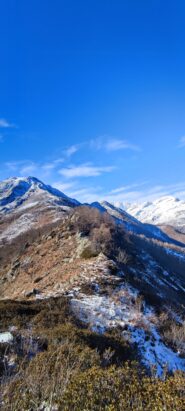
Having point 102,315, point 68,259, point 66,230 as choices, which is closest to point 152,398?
point 102,315

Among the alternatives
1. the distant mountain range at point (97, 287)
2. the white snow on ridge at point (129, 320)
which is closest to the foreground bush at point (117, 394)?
the distant mountain range at point (97, 287)

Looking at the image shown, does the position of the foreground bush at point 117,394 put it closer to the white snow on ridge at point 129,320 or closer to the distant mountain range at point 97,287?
the distant mountain range at point 97,287

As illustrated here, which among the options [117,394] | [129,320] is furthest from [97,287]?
[117,394]

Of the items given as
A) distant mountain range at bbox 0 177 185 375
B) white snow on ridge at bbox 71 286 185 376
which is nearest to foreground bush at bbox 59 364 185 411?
distant mountain range at bbox 0 177 185 375

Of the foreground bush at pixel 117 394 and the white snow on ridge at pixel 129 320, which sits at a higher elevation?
the foreground bush at pixel 117 394

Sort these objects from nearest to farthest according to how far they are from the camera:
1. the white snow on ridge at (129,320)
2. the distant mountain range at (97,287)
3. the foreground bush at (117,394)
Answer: the foreground bush at (117,394) < the white snow on ridge at (129,320) < the distant mountain range at (97,287)

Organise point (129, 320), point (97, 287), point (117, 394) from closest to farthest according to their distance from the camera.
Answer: point (117, 394)
point (129, 320)
point (97, 287)

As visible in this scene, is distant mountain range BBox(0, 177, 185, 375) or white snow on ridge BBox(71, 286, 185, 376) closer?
white snow on ridge BBox(71, 286, 185, 376)

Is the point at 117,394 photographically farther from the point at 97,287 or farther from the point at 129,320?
the point at 97,287

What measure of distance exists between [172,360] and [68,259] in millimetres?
24956

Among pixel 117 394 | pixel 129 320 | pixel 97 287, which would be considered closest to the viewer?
pixel 117 394

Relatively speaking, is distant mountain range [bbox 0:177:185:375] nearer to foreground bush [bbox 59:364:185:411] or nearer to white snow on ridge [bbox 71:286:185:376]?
white snow on ridge [bbox 71:286:185:376]

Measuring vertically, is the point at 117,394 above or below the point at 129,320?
above

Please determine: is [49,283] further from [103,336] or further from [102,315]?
[103,336]
